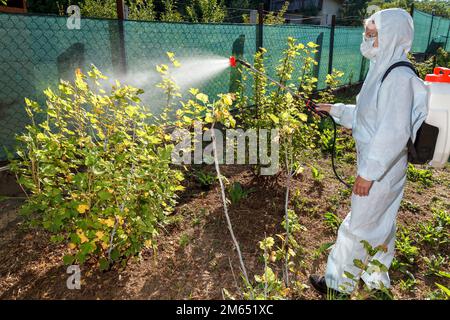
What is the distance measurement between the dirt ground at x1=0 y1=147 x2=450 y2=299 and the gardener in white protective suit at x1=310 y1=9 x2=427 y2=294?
42 cm

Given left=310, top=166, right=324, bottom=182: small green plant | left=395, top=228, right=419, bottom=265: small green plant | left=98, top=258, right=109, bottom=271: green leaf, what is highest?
left=98, top=258, right=109, bottom=271: green leaf

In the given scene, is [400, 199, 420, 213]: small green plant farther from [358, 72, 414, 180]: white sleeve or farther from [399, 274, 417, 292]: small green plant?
[358, 72, 414, 180]: white sleeve

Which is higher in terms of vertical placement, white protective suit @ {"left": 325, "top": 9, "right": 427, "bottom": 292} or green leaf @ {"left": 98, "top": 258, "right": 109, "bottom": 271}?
white protective suit @ {"left": 325, "top": 9, "right": 427, "bottom": 292}

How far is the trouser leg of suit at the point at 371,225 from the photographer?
234 centimetres

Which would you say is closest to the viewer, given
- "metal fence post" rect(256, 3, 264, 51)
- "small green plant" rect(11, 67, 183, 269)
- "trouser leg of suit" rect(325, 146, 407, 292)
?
"small green plant" rect(11, 67, 183, 269)

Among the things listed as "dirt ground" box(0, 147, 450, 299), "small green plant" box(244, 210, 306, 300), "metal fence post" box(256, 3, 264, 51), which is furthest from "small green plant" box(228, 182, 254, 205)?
"metal fence post" box(256, 3, 264, 51)

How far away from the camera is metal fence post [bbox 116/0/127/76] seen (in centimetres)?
413

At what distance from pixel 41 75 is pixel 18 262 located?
6.87 ft

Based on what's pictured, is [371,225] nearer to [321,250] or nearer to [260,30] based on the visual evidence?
[321,250]

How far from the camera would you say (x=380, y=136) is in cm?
208

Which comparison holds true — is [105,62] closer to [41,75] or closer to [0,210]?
[41,75]

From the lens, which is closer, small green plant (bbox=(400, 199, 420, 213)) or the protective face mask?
the protective face mask
